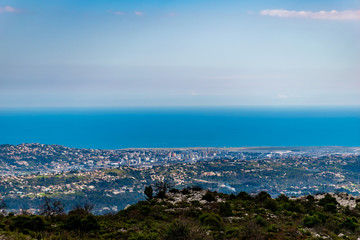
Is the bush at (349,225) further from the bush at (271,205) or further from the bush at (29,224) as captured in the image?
the bush at (29,224)

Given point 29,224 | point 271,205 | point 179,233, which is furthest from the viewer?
point 271,205

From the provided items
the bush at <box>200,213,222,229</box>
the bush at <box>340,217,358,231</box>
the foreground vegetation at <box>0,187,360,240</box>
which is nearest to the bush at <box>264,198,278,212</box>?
the foreground vegetation at <box>0,187,360,240</box>

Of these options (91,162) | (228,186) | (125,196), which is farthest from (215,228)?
(91,162)

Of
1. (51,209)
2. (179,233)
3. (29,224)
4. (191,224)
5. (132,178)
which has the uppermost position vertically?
(179,233)

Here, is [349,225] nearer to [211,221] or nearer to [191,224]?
[211,221]

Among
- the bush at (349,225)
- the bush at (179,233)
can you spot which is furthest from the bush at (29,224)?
the bush at (349,225)

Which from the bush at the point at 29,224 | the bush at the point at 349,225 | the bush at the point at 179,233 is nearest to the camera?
the bush at the point at 179,233

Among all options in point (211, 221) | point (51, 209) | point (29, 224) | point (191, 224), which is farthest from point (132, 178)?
point (191, 224)

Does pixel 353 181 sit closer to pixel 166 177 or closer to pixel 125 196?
pixel 166 177
